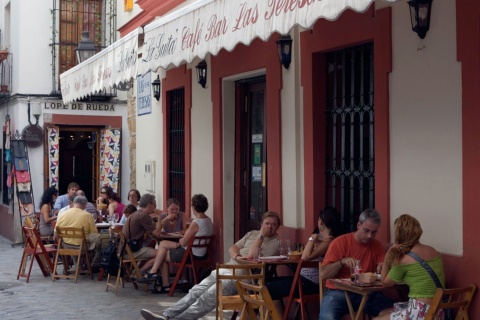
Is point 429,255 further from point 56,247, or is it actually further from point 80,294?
point 56,247

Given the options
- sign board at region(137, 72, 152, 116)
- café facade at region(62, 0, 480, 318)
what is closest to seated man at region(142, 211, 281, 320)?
café facade at region(62, 0, 480, 318)

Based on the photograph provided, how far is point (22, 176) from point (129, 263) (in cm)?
862

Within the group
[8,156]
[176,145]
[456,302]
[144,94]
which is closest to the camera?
[456,302]

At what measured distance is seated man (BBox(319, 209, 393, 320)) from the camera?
7605 mm

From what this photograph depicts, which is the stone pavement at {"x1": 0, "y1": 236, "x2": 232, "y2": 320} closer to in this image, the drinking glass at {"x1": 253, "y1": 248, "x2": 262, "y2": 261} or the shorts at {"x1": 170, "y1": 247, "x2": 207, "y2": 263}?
the shorts at {"x1": 170, "y1": 247, "x2": 207, "y2": 263}

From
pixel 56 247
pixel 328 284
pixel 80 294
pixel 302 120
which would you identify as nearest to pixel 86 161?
pixel 56 247

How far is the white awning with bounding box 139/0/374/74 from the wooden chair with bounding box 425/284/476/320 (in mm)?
1994

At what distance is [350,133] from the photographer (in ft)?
29.3

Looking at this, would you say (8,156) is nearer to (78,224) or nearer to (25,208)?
(25,208)

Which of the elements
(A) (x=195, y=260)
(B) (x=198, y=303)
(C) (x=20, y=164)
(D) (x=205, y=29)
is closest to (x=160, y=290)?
(A) (x=195, y=260)

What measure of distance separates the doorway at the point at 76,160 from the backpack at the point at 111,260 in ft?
33.2

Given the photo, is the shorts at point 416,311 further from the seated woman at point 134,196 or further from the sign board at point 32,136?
the sign board at point 32,136

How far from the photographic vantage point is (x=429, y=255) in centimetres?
691

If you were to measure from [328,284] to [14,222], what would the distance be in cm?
1423
